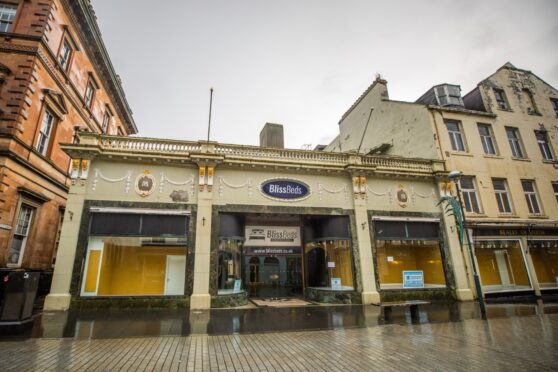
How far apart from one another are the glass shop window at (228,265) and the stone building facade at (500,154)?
30.4ft

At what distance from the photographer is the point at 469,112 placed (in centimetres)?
1820

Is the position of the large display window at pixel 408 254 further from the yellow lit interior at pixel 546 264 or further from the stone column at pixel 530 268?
the yellow lit interior at pixel 546 264

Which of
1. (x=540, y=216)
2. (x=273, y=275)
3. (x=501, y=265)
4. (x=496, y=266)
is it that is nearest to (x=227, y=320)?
(x=273, y=275)

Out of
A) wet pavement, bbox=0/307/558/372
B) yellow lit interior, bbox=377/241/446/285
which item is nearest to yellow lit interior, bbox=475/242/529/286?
yellow lit interior, bbox=377/241/446/285

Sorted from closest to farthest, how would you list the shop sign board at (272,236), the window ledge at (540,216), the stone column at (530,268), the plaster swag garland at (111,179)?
the plaster swag garland at (111,179)
the shop sign board at (272,236)
the stone column at (530,268)
the window ledge at (540,216)

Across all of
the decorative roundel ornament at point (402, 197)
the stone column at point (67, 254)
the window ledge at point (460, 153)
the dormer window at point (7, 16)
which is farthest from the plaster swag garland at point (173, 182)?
the window ledge at point (460, 153)

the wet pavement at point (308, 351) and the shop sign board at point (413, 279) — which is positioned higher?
the shop sign board at point (413, 279)

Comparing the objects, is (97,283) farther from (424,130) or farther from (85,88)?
(424,130)

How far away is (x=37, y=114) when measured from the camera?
13898 millimetres

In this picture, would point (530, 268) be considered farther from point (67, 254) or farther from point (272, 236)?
point (67, 254)

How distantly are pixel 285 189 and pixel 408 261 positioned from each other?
8366 mm

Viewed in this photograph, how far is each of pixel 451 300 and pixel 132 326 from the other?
49.8ft

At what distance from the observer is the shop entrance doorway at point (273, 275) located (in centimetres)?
1664

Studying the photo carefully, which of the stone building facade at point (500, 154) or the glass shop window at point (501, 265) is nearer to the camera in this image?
the glass shop window at point (501, 265)
